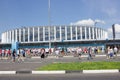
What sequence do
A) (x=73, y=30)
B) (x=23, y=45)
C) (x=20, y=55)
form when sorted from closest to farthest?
(x=20, y=55) < (x=23, y=45) < (x=73, y=30)

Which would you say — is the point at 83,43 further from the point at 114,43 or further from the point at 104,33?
the point at 104,33

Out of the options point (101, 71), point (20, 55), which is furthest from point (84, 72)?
point (20, 55)

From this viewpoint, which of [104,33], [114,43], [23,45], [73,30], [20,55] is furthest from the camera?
[104,33]

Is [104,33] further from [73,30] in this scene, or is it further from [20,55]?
[20,55]

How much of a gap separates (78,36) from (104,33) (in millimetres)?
22233

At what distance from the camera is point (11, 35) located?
125375 mm

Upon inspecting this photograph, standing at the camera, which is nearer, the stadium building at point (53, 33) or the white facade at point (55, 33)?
the stadium building at point (53, 33)

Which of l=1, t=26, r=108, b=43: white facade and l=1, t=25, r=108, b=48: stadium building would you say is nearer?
l=1, t=25, r=108, b=48: stadium building

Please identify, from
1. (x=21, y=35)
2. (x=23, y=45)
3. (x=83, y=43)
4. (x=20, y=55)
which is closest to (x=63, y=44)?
(x=83, y=43)

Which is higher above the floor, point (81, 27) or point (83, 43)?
point (81, 27)

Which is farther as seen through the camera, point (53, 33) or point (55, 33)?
point (53, 33)

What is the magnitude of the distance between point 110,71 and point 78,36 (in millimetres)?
104704

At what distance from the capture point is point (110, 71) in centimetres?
1445

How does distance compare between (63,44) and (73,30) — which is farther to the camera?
(73,30)
